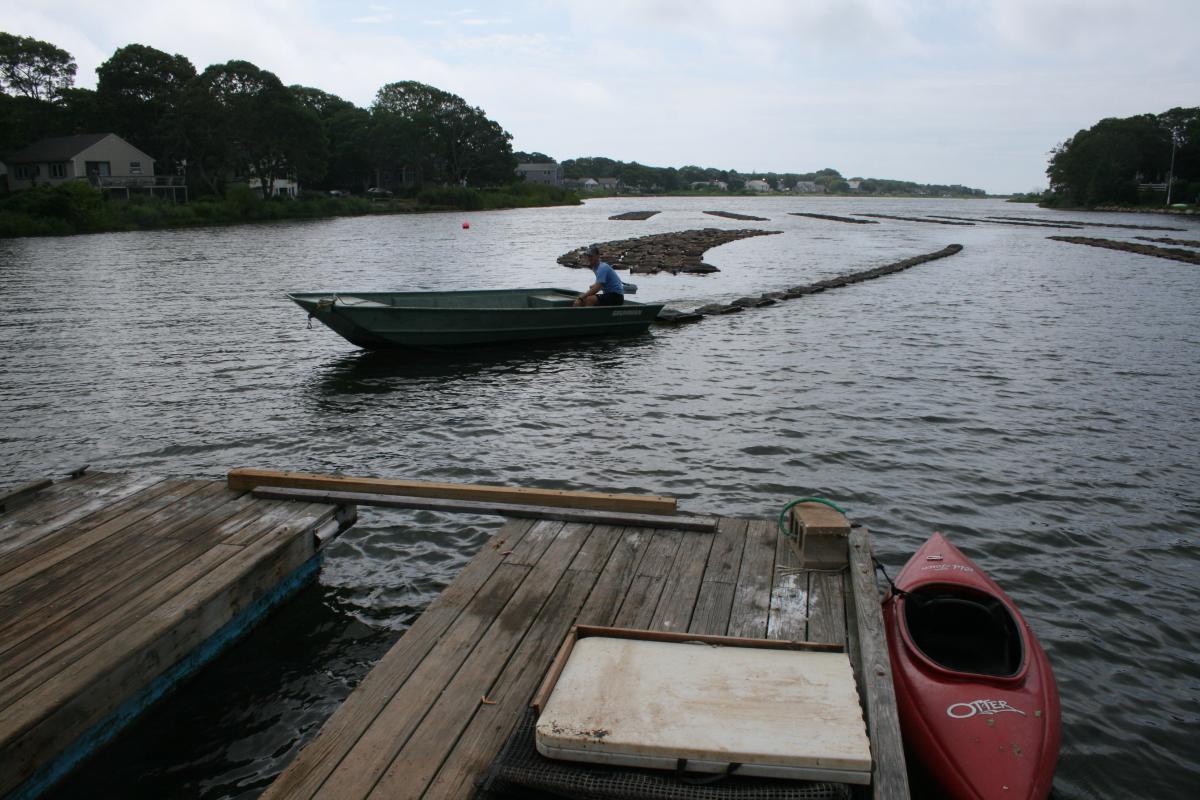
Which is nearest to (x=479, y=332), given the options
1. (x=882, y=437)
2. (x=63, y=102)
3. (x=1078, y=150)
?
(x=882, y=437)

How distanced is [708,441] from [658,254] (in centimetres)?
3033

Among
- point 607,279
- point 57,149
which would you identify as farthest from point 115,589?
point 57,149

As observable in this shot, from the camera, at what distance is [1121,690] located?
609 centimetres

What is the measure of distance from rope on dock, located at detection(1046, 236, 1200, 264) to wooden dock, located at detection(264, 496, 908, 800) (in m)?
41.5

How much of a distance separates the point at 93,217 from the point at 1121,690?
71.3m

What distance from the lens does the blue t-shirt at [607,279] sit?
19.0 metres

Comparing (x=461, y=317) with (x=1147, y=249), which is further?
(x=1147, y=249)

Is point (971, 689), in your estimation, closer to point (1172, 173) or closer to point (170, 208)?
point (170, 208)

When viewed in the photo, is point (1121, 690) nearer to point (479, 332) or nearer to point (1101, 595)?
point (1101, 595)

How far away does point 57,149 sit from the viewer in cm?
7594

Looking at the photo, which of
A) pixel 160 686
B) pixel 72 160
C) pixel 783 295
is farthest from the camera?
pixel 72 160

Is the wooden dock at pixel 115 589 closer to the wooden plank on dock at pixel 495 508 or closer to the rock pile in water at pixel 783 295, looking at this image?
the wooden plank on dock at pixel 495 508

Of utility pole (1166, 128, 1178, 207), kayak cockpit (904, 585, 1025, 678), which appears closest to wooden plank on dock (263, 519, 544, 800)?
kayak cockpit (904, 585, 1025, 678)

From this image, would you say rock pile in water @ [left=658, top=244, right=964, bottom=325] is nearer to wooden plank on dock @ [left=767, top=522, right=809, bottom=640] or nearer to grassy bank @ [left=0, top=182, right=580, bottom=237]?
wooden plank on dock @ [left=767, top=522, right=809, bottom=640]
